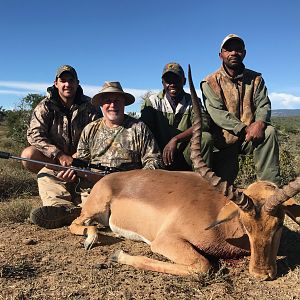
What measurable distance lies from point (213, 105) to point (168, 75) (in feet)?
3.17

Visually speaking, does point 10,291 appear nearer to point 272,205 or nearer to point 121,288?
point 121,288

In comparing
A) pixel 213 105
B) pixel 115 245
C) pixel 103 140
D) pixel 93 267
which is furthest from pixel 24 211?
pixel 213 105

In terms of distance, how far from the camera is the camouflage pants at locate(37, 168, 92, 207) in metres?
6.86

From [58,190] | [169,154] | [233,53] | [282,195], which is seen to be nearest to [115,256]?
[282,195]

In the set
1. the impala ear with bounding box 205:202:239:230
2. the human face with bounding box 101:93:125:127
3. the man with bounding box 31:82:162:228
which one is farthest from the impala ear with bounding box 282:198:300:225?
the human face with bounding box 101:93:125:127

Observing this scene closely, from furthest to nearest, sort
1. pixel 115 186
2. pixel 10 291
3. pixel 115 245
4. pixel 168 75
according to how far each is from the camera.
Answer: pixel 168 75 < pixel 115 186 < pixel 115 245 < pixel 10 291

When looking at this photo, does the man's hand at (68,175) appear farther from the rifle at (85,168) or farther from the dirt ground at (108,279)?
the dirt ground at (108,279)

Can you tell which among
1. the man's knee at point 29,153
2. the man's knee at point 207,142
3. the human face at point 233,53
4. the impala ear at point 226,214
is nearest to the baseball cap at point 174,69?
the human face at point 233,53

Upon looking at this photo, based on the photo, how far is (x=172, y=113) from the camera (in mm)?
7555

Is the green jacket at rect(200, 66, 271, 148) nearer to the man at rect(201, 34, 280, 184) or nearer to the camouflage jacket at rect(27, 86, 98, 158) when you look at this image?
the man at rect(201, 34, 280, 184)

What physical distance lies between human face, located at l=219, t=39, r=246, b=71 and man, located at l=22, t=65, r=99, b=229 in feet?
8.06

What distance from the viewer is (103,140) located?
21.7 feet

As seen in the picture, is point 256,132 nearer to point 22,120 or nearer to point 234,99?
point 234,99

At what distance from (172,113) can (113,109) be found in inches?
53.2
